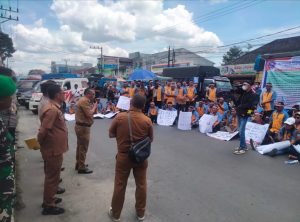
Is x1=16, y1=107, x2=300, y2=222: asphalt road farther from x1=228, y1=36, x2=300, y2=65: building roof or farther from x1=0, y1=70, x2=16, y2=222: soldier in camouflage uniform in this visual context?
x1=228, y1=36, x2=300, y2=65: building roof

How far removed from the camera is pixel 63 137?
3.88 meters

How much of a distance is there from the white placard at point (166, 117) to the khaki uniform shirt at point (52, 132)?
7860mm

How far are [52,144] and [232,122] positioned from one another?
7.52m

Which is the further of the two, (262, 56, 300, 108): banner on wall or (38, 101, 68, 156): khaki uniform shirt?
(262, 56, 300, 108): banner on wall

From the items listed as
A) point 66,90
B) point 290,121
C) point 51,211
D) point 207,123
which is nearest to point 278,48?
point 207,123

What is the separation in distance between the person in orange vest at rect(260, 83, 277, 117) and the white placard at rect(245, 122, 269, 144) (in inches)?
46.5

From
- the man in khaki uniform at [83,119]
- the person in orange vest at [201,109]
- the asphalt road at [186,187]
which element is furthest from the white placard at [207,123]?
the man in khaki uniform at [83,119]

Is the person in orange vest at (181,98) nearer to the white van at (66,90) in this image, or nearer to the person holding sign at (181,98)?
the person holding sign at (181,98)

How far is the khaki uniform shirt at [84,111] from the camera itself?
5.20 meters

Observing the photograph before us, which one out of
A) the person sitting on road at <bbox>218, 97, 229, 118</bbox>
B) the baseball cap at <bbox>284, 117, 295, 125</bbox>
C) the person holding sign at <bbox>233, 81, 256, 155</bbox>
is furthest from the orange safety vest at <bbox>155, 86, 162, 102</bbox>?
the baseball cap at <bbox>284, 117, 295, 125</bbox>

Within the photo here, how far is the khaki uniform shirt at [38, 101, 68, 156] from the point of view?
11.9 feet

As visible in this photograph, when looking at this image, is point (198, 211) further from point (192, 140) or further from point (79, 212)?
point (192, 140)

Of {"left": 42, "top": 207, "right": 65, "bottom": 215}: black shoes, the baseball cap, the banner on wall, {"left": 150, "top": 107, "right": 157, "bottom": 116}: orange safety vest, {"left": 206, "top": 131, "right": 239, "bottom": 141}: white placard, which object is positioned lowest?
{"left": 42, "top": 207, "right": 65, "bottom": 215}: black shoes

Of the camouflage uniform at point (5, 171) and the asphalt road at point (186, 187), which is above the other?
the camouflage uniform at point (5, 171)
